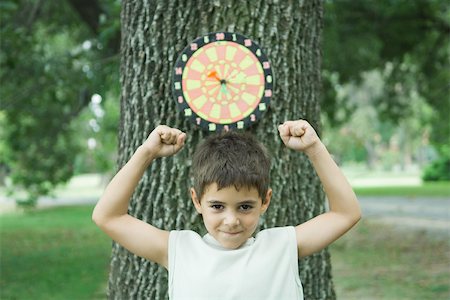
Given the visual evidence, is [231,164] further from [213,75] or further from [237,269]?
[213,75]

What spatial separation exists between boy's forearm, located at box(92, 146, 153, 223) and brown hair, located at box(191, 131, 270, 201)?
191 mm

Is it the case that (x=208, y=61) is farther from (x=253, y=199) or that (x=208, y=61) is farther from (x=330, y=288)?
(x=330, y=288)

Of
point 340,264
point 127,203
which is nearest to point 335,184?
point 127,203

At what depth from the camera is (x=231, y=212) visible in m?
2.13

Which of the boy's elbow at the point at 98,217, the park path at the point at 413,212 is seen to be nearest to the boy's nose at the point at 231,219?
the boy's elbow at the point at 98,217

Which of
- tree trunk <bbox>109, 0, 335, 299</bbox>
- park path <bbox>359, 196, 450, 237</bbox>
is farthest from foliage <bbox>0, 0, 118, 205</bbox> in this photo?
park path <bbox>359, 196, 450, 237</bbox>

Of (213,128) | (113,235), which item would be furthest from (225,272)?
(213,128)

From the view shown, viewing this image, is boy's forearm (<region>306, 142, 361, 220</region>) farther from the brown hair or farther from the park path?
the park path

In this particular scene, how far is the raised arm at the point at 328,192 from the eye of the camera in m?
2.24

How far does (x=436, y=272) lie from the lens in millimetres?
7754

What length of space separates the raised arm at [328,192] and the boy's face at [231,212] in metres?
0.22

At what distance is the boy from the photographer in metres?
2.14

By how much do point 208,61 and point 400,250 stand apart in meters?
7.58

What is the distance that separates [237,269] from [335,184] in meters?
0.44
